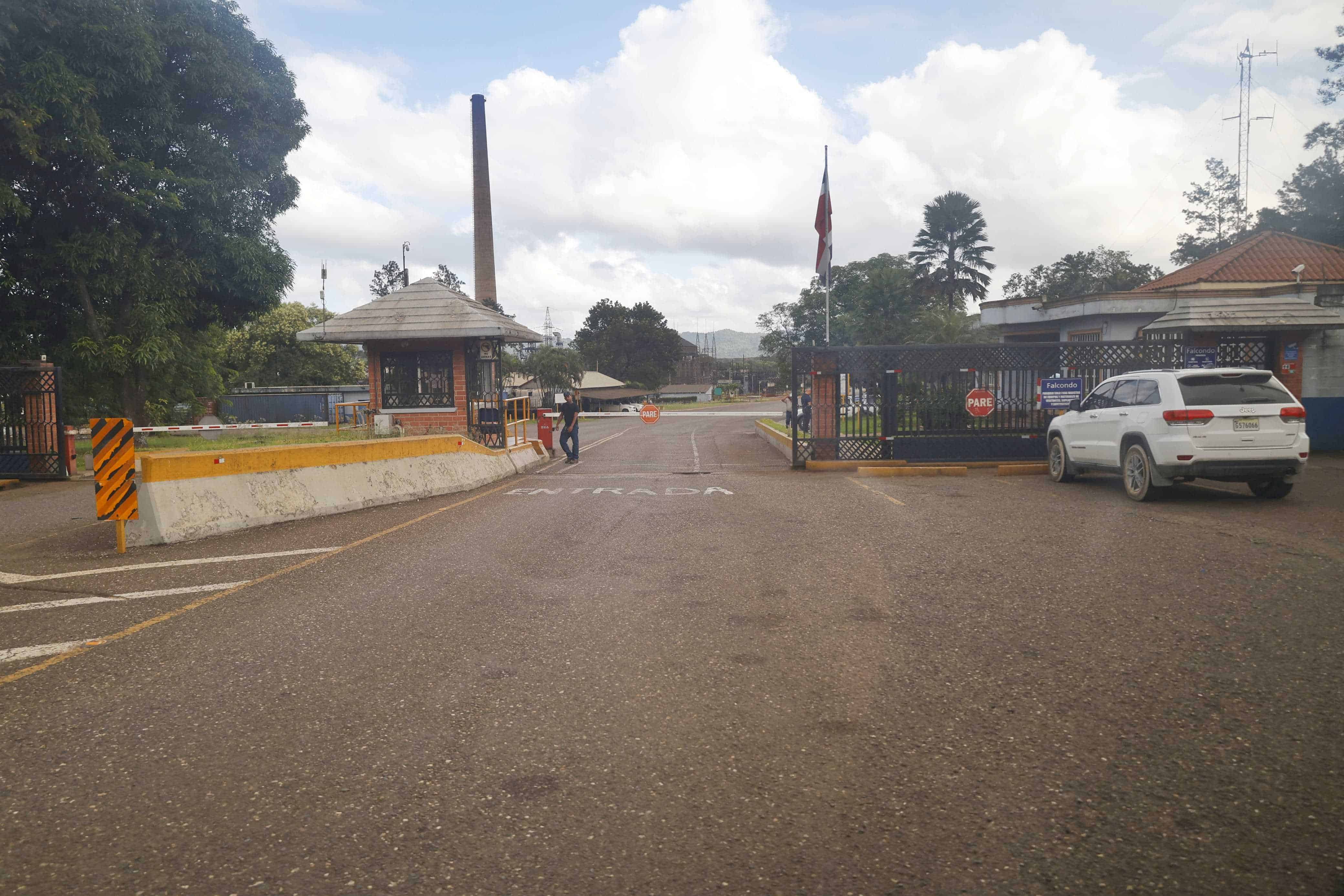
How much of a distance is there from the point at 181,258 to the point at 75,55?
5.99 meters

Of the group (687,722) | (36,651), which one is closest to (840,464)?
(687,722)

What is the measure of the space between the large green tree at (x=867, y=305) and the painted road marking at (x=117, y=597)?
112 feet

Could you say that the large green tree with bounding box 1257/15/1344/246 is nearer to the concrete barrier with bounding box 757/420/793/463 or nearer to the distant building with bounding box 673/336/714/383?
the concrete barrier with bounding box 757/420/793/463

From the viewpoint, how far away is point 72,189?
25.7m

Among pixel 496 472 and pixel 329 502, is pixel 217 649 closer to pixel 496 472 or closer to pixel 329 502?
pixel 329 502

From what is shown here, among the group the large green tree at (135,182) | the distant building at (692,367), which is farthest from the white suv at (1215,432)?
the distant building at (692,367)

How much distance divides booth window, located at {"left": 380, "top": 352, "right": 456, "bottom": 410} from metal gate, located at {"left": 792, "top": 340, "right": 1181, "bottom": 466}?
12.4m

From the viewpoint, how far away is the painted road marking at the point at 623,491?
14539mm

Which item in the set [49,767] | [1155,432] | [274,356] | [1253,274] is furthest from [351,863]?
[274,356]

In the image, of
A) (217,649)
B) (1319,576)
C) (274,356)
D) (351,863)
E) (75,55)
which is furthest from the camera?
(274,356)

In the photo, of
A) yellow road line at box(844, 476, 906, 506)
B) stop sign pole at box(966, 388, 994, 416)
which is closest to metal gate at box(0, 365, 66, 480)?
yellow road line at box(844, 476, 906, 506)

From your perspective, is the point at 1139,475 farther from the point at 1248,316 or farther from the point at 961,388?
the point at 1248,316

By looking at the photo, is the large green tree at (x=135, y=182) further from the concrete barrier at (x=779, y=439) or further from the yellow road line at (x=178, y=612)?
the yellow road line at (x=178, y=612)

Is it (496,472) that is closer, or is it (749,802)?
(749,802)
